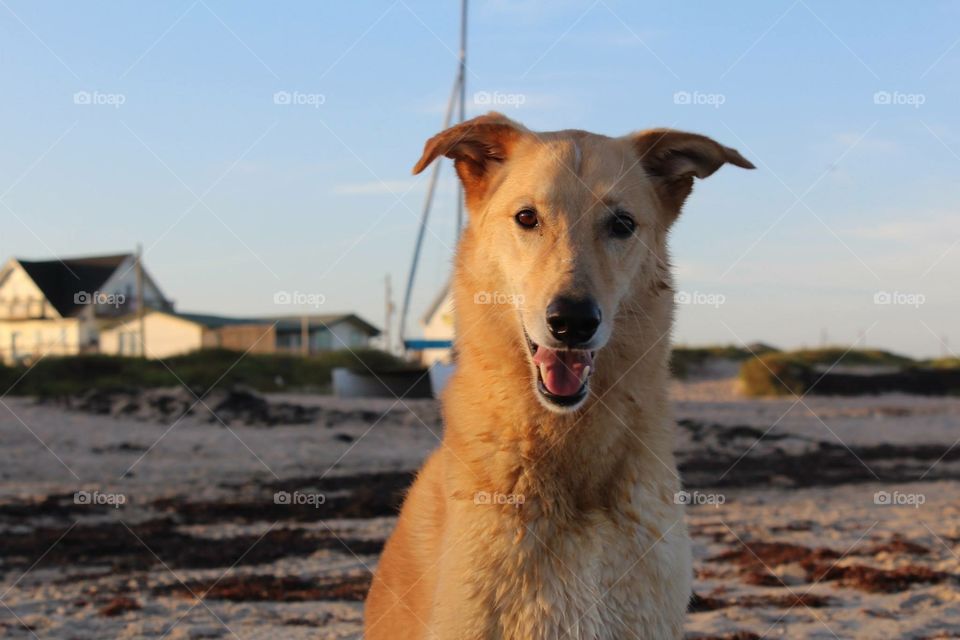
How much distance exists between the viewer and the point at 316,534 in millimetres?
11164

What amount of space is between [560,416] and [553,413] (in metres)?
0.03

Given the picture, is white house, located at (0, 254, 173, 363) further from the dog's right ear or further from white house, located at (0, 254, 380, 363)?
the dog's right ear

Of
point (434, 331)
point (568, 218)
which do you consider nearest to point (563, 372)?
point (568, 218)

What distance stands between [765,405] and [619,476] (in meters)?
26.6

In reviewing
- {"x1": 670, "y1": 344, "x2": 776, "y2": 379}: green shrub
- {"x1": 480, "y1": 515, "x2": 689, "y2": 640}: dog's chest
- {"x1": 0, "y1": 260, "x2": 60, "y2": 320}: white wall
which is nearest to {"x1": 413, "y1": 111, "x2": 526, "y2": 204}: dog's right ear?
{"x1": 480, "y1": 515, "x2": 689, "y2": 640}: dog's chest

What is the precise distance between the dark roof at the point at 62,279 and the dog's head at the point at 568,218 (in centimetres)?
3596

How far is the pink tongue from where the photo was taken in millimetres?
4180

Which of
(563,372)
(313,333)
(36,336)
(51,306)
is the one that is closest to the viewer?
(563,372)

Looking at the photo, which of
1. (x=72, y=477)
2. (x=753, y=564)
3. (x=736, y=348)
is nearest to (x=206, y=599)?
(x=753, y=564)

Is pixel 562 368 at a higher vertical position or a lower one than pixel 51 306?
lower

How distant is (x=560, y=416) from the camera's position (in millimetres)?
4207

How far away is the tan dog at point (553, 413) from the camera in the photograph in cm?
382

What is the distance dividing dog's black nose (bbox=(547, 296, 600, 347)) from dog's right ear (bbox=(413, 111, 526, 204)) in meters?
0.99

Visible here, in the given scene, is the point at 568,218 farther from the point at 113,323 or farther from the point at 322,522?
the point at 113,323
